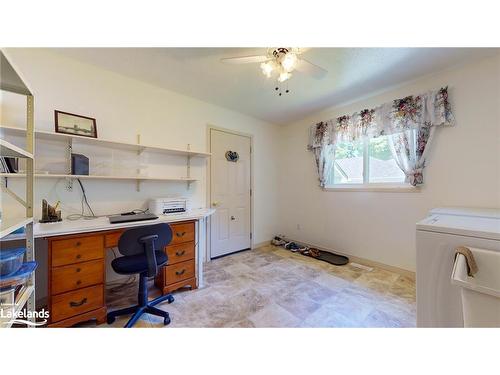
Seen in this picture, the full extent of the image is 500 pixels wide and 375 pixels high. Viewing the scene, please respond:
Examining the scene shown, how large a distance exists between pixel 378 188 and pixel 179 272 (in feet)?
8.91

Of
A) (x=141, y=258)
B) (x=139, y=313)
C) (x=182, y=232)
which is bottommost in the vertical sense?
(x=139, y=313)

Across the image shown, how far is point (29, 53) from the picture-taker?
1.67 metres

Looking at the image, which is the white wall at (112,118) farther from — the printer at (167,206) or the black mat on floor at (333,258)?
the black mat on floor at (333,258)

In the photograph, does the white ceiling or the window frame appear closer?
the white ceiling

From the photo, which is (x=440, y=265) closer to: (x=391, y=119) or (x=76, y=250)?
(x=391, y=119)

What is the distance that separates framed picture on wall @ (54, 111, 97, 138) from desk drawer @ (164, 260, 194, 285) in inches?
61.4

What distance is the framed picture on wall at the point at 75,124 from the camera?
1730 mm

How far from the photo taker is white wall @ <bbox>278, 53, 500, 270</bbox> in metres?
1.85

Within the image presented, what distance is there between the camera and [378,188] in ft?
8.46

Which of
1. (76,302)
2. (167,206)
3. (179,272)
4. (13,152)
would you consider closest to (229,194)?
(167,206)

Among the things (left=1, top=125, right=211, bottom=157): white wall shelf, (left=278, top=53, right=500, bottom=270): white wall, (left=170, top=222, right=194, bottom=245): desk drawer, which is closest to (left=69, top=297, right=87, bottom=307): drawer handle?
(left=170, top=222, right=194, bottom=245): desk drawer

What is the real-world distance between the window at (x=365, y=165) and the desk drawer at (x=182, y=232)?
233 centimetres

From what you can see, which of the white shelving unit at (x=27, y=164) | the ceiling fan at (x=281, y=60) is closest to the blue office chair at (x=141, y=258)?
the white shelving unit at (x=27, y=164)

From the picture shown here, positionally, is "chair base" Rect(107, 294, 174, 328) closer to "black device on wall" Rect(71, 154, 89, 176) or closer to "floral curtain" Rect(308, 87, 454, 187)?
"black device on wall" Rect(71, 154, 89, 176)
